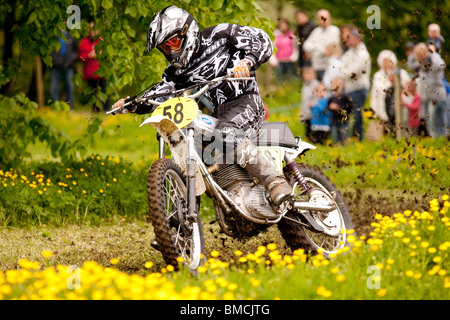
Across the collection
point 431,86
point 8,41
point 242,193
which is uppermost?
point 8,41

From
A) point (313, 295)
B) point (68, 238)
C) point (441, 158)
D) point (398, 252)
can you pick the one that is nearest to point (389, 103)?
Answer: point (441, 158)

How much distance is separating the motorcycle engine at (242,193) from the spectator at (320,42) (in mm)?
6384

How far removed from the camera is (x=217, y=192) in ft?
18.2

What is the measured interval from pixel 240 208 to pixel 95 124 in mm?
3690

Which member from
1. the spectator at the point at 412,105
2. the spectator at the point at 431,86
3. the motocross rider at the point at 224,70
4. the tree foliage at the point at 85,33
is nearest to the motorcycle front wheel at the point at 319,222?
the motocross rider at the point at 224,70

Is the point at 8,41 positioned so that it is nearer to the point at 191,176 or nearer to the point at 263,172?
the point at 263,172

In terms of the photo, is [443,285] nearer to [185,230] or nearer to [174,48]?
[185,230]

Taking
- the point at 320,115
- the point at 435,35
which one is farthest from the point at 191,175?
the point at 435,35

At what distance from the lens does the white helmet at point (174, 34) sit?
214 inches

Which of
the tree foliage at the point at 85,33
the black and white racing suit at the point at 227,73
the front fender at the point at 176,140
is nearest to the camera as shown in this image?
the front fender at the point at 176,140

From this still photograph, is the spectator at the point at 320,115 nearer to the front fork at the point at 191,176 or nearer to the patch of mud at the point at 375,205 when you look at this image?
the patch of mud at the point at 375,205

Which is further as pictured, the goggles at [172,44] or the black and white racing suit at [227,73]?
the black and white racing suit at [227,73]

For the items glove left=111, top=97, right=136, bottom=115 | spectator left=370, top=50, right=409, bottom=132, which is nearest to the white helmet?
glove left=111, top=97, right=136, bottom=115

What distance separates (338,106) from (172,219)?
255 inches
